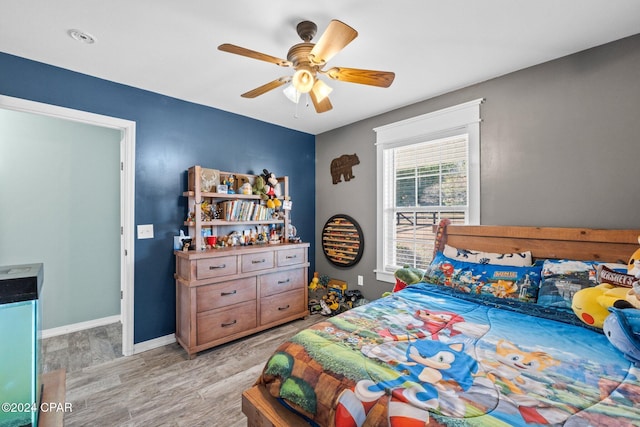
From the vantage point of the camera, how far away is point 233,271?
2.84m

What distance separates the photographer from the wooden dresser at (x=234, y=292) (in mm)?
2617

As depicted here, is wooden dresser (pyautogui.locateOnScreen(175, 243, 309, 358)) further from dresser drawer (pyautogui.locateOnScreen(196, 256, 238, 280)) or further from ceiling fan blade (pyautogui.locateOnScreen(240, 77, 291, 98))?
ceiling fan blade (pyautogui.locateOnScreen(240, 77, 291, 98))

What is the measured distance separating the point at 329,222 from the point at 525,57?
8.97 ft

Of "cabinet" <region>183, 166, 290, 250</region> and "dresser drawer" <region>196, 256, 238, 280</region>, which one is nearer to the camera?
"dresser drawer" <region>196, 256, 238, 280</region>

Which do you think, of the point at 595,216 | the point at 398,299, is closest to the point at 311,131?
the point at 398,299

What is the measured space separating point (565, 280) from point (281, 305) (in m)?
2.55

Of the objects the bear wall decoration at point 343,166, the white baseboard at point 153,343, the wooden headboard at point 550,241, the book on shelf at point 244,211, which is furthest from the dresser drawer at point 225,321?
the wooden headboard at point 550,241

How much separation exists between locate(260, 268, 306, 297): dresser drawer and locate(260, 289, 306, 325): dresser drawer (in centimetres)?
6

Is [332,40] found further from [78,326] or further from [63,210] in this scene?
[78,326]

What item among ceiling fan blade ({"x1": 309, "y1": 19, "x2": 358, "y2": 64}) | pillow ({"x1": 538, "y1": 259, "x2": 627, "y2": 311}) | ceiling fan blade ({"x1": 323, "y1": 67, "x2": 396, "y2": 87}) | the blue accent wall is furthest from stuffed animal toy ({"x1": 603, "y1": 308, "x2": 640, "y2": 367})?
the blue accent wall

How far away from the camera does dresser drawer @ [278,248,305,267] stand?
3258mm

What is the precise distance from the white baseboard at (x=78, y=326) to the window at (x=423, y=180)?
11.0ft

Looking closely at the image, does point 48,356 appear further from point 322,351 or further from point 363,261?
point 363,261

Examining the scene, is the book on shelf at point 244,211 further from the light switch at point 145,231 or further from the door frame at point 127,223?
the door frame at point 127,223
